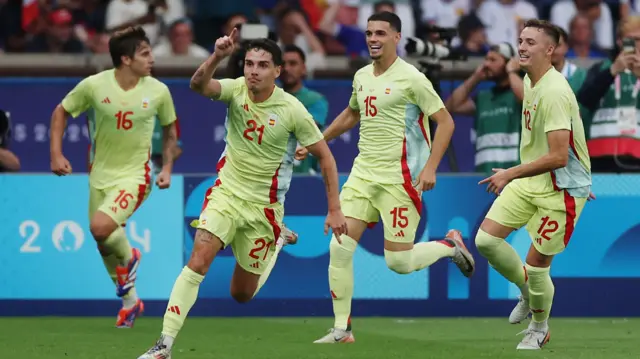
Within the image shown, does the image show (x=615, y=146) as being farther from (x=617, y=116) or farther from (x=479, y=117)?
(x=479, y=117)

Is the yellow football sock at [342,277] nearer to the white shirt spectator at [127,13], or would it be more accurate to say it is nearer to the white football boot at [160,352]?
the white football boot at [160,352]

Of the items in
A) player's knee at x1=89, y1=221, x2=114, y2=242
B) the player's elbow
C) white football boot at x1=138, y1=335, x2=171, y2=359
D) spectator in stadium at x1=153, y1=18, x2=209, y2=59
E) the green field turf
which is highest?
the player's elbow

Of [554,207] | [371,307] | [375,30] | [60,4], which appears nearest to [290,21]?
[60,4]

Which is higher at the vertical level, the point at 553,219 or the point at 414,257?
the point at 553,219

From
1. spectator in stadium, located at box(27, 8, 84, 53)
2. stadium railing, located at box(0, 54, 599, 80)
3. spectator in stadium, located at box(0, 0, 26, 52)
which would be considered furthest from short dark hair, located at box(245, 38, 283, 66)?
spectator in stadium, located at box(0, 0, 26, 52)

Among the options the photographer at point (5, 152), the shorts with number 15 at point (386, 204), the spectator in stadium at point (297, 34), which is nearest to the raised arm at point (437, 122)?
the shorts with number 15 at point (386, 204)

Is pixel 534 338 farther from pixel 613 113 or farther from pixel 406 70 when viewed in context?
pixel 613 113

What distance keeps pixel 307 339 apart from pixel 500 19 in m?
8.22

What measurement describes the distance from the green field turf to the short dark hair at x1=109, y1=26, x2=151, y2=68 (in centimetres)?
230

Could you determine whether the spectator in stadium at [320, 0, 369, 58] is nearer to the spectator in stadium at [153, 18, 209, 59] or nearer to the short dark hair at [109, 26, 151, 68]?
the spectator in stadium at [153, 18, 209, 59]

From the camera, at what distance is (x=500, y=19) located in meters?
18.1

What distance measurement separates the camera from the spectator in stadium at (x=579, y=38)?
17.3 m

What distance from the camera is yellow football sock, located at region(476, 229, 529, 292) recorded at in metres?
10.5

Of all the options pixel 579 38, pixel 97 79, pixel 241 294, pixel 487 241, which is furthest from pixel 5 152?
pixel 579 38
